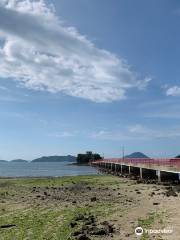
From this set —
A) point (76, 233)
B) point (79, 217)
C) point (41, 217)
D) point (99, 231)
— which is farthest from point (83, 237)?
point (41, 217)

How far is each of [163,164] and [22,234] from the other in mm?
35874

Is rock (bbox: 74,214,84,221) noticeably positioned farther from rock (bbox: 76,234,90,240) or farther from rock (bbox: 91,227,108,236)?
rock (bbox: 76,234,90,240)

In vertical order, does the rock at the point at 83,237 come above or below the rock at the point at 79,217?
below

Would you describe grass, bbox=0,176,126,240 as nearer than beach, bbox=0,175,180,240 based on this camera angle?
No

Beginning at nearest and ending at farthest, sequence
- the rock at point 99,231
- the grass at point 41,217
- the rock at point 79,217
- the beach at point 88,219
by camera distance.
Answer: the rock at point 99,231
the beach at point 88,219
the grass at point 41,217
the rock at point 79,217

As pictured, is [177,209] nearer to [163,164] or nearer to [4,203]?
[4,203]

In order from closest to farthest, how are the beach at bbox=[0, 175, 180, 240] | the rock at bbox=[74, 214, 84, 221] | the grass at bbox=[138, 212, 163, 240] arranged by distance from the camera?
the grass at bbox=[138, 212, 163, 240] < the beach at bbox=[0, 175, 180, 240] < the rock at bbox=[74, 214, 84, 221]

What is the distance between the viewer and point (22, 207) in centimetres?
2880

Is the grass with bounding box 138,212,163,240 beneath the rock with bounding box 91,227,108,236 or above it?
above

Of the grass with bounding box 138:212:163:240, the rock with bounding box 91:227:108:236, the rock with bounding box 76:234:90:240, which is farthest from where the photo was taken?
the rock with bounding box 91:227:108:236

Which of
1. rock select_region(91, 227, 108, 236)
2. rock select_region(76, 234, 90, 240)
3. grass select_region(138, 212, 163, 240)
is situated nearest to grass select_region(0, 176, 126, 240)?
rock select_region(76, 234, 90, 240)

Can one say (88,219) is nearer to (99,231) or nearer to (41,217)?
(41,217)

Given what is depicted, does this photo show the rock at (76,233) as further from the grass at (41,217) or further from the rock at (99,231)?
the rock at (99,231)

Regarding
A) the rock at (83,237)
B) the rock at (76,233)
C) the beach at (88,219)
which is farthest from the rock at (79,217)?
the rock at (83,237)
